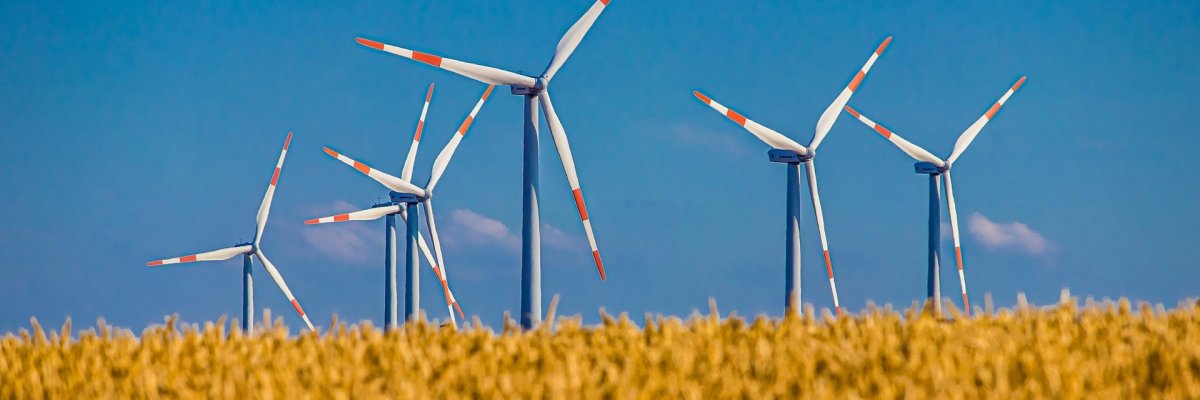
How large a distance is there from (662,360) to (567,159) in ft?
63.9

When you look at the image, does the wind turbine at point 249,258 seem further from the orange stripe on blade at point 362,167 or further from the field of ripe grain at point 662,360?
the field of ripe grain at point 662,360

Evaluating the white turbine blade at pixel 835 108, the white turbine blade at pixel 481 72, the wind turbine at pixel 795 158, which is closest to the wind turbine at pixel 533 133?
the white turbine blade at pixel 481 72

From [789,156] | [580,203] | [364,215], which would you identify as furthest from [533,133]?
[364,215]

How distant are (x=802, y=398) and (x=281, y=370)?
575 cm

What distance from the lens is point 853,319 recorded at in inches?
717

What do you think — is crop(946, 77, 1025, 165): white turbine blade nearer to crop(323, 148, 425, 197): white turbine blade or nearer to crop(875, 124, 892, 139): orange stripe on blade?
crop(875, 124, 892, 139): orange stripe on blade

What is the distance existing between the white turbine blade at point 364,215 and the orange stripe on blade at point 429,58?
68.6ft

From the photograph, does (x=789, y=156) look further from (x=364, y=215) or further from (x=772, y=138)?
(x=364, y=215)

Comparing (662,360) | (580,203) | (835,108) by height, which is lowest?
(662,360)

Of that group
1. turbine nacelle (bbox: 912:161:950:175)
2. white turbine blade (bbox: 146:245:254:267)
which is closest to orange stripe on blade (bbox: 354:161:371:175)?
white turbine blade (bbox: 146:245:254:267)

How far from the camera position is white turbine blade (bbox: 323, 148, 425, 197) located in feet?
152

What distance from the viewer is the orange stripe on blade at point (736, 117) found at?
42.3 metres

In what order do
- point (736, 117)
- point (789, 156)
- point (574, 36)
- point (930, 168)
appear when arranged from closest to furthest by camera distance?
point (574, 36)
point (736, 117)
point (789, 156)
point (930, 168)

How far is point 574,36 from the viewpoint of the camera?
3497 centimetres
